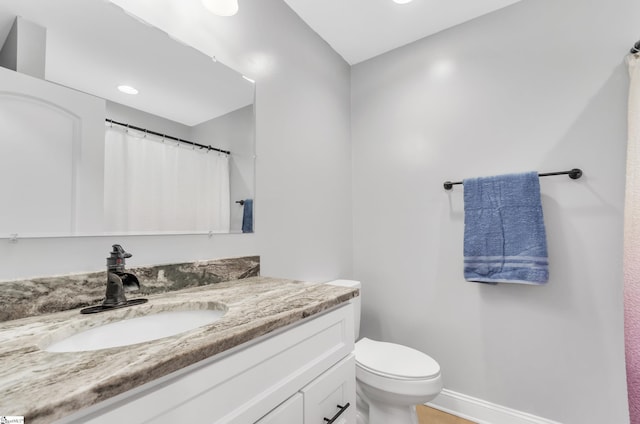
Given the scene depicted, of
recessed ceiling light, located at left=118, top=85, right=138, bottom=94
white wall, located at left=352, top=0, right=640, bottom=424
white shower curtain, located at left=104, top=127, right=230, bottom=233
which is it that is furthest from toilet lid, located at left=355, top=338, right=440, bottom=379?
recessed ceiling light, located at left=118, top=85, right=138, bottom=94

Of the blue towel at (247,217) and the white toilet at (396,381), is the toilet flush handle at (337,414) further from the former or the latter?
the blue towel at (247,217)

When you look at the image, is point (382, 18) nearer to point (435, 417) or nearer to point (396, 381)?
point (396, 381)

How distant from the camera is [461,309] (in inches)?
70.6

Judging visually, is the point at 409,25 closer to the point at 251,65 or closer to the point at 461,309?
the point at 251,65

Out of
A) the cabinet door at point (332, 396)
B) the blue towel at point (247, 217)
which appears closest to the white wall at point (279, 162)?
the blue towel at point (247, 217)

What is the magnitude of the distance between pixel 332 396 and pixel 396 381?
53 cm

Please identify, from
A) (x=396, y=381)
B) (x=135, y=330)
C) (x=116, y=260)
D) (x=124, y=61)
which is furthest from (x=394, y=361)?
(x=124, y=61)

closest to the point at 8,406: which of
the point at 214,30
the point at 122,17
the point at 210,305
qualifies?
the point at 210,305

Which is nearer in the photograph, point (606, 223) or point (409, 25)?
point (606, 223)

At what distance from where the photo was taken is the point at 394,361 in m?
1.50

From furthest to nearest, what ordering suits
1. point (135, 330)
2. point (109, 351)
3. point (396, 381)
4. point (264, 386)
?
point (396, 381), point (135, 330), point (264, 386), point (109, 351)

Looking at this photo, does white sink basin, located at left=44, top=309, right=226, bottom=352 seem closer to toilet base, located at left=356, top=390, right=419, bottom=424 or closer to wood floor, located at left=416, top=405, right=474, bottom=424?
toilet base, located at left=356, top=390, right=419, bottom=424

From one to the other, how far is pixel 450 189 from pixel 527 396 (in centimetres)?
120

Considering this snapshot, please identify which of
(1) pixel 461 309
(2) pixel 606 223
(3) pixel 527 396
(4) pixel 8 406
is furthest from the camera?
(1) pixel 461 309
